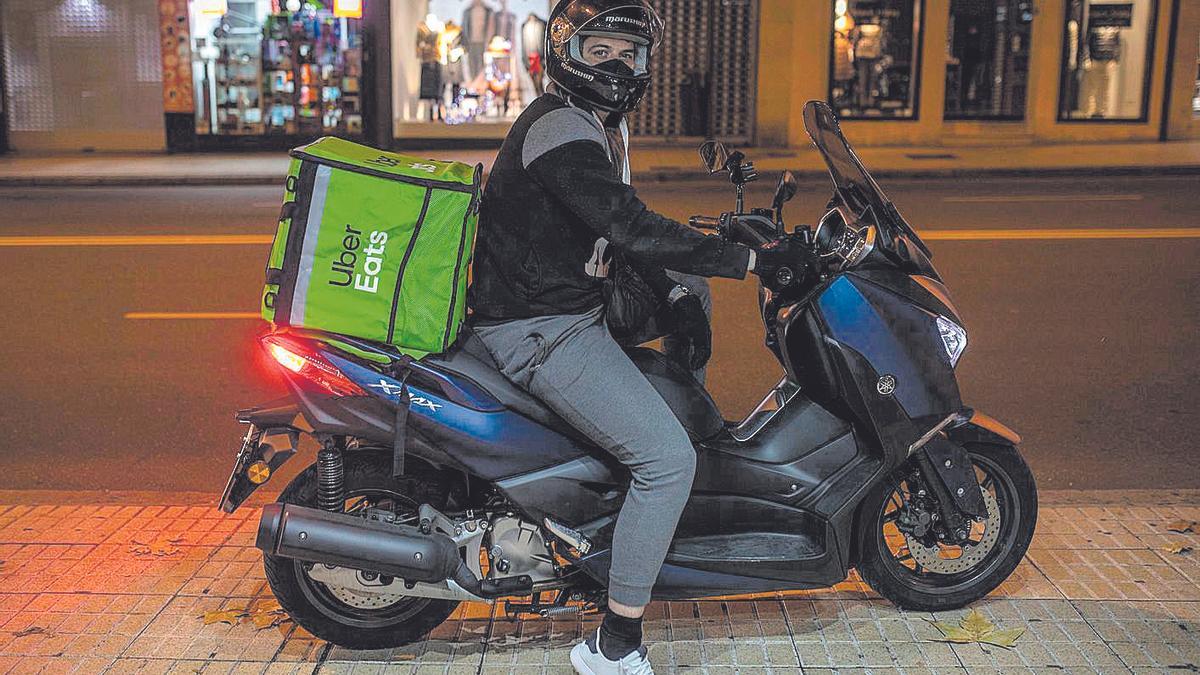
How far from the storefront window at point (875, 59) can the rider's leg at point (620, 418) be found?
19.1 metres

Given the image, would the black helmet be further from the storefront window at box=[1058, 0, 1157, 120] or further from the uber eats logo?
the storefront window at box=[1058, 0, 1157, 120]

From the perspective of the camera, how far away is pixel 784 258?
352 cm

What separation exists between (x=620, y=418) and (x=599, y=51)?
40.5 inches

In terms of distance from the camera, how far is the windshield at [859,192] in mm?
3852

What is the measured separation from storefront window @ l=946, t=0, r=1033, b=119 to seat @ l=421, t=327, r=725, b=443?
19735 mm

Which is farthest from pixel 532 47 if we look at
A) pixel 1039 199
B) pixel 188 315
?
pixel 188 315

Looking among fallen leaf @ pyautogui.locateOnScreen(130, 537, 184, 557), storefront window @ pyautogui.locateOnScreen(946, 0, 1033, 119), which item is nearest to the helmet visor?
fallen leaf @ pyautogui.locateOnScreen(130, 537, 184, 557)

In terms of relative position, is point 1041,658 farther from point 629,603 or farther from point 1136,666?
point 629,603

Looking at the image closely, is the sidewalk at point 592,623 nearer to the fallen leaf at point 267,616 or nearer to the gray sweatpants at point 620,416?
the fallen leaf at point 267,616

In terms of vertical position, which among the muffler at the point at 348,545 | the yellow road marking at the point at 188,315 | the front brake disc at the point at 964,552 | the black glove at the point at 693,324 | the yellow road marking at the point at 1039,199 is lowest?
the yellow road marking at the point at 188,315

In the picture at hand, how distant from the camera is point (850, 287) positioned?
3828 millimetres

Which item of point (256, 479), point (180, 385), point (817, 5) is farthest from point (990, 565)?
point (817, 5)

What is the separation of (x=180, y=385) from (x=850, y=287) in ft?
15.3

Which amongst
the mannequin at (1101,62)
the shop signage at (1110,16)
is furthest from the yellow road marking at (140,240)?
the shop signage at (1110,16)
